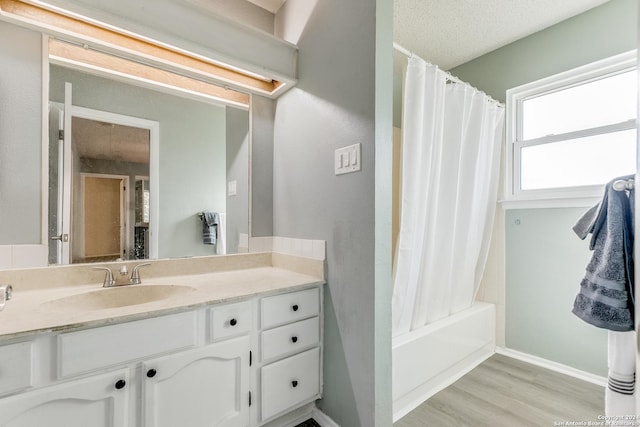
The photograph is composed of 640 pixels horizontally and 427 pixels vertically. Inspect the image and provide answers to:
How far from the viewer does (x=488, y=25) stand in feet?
6.41

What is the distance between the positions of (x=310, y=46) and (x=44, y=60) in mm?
1162

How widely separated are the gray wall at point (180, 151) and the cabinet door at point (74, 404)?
2.24 ft

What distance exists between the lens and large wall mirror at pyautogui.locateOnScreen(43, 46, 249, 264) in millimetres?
1249

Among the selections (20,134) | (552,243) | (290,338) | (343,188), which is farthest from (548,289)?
(20,134)

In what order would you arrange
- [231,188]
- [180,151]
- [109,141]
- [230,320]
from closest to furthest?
1. [230,320]
2. [109,141]
3. [180,151]
4. [231,188]

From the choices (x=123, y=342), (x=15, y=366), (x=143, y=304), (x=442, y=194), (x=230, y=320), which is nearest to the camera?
(x=15, y=366)

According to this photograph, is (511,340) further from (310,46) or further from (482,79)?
(310,46)

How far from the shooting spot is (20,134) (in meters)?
1.14

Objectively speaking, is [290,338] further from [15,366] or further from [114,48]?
[114,48]

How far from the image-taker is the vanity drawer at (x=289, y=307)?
122cm

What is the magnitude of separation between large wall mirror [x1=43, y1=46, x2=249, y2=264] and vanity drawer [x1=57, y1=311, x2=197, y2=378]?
22.9 inches

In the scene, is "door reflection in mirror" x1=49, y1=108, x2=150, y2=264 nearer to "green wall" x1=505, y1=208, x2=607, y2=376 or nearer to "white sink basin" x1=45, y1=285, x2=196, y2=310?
"white sink basin" x1=45, y1=285, x2=196, y2=310

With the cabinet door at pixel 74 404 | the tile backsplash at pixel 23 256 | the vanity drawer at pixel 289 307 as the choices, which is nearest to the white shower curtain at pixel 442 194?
the vanity drawer at pixel 289 307

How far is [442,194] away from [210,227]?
1442 mm
